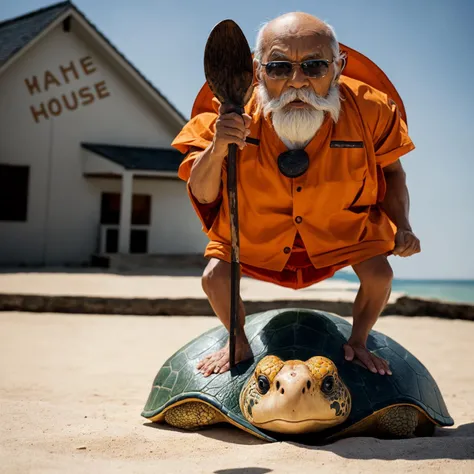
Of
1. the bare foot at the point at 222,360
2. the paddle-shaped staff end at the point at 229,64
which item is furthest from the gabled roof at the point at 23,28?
the bare foot at the point at 222,360

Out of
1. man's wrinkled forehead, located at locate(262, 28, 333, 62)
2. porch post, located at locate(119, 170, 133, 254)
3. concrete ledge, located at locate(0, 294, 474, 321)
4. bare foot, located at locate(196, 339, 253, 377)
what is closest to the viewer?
man's wrinkled forehead, located at locate(262, 28, 333, 62)

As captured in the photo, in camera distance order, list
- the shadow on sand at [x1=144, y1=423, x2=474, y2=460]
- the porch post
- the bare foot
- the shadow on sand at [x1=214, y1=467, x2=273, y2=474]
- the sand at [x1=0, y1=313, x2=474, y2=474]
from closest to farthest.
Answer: the shadow on sand at [x1=214, y1=467, x2=273, y2=474], the sand at [x1=0, y1=313, x2=474, y2=474], the shadow on sand at [x1=144, y1=423, x2=474, y2=460], the bare foot, the porch post

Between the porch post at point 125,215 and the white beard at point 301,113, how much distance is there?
12.6 m

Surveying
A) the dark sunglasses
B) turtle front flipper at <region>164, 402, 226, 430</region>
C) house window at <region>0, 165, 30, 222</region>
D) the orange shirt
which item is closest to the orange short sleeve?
the orange shirt

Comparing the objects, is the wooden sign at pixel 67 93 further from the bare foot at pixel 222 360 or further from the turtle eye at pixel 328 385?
the turtle eye at pixel 328 385

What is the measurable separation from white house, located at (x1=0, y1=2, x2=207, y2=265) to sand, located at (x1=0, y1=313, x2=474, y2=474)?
347 inches

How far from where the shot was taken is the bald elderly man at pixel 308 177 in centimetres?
347

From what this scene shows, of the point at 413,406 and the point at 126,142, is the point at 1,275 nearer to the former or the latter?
the point at 126,142

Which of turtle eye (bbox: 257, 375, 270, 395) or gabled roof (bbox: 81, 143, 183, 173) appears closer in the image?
turtle eye (bbox: 257, 375, 270, 395)

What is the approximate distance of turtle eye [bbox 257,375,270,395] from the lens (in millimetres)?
3083

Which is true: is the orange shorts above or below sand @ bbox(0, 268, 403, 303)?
above

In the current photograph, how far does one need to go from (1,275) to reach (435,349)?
26.5ft

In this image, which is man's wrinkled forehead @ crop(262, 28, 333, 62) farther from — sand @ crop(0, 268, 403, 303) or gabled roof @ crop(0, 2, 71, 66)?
gabled roof @ crop(0, 2, 71, 66)

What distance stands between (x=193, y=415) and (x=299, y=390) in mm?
853
